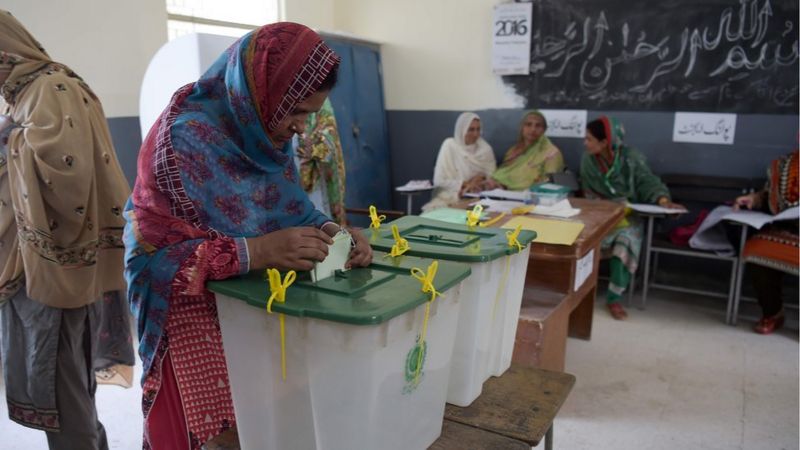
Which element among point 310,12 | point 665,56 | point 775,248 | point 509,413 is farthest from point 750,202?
point 310,12

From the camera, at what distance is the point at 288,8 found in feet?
15.3

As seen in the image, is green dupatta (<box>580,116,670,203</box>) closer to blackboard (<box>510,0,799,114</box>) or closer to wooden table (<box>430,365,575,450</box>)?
blackboard (<box>510,0,799,114</box>)

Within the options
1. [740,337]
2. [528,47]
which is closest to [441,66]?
[528,47]

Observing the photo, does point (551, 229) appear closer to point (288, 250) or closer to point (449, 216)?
point (449, 216)

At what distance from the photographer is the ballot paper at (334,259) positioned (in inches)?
37.0

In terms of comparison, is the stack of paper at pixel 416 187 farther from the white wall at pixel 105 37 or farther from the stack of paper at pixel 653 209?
the white wall at pixel 105 37

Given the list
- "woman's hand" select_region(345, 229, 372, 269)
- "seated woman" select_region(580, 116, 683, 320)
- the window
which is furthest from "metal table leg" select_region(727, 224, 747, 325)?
the window

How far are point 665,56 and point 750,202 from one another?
1.24m

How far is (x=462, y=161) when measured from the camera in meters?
4.62

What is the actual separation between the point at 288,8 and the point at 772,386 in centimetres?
412

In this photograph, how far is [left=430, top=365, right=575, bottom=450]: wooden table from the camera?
1.05 meters

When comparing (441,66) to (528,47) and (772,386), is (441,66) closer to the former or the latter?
(528,47)

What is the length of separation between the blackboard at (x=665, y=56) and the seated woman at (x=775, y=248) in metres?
0.73

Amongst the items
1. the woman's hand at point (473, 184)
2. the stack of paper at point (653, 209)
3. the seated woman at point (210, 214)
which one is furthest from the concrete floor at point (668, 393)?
the seated woman at point (210, 214)
